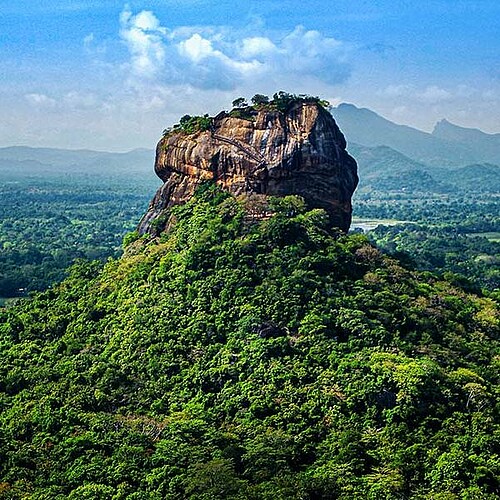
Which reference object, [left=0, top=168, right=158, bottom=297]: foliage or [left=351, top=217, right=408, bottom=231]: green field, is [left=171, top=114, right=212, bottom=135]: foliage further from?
[left=351, top=217, right=408, bottom=231]: green field

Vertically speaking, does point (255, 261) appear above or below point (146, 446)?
above

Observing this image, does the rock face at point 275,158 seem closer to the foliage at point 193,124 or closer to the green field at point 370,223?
the foliage at point 193,124

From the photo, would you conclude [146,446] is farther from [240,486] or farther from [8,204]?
[8,204]

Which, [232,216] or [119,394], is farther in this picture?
[232,216]

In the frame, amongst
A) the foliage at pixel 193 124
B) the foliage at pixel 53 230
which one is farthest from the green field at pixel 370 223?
the foliage at pixel 193 124

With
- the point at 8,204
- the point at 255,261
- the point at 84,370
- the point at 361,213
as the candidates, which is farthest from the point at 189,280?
the point at 8,204

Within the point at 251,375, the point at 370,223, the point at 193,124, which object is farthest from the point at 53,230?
the point at 251,375

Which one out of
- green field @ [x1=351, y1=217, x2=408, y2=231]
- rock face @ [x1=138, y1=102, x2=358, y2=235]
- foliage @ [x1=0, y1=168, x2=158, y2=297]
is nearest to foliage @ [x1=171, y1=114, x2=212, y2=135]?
rock face @ [x1=138, y1=102, x2=358, y2=235]
